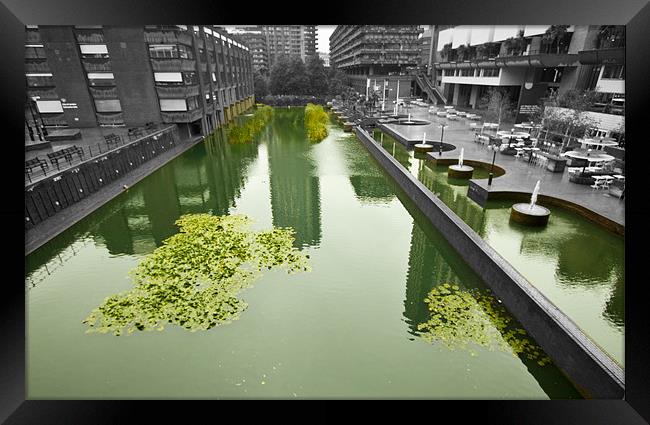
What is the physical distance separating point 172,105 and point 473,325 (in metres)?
30.5

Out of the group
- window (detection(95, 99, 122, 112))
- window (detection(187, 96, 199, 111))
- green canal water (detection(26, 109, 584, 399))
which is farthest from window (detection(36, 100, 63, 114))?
green canal water (detection(26, 109, 584, 399))

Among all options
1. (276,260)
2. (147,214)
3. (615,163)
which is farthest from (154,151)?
(615,163)

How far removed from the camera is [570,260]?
10.6m

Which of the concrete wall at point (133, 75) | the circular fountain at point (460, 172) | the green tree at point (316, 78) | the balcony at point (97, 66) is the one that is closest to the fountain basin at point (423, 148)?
the circular fountain at point (460, 172)

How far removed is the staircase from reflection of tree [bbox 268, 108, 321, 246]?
3911 centimetres

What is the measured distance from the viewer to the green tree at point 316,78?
68.2 m

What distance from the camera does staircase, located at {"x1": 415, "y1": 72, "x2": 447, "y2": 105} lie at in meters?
62.5

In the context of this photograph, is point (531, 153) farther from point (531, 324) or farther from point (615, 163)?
point (531, 324)

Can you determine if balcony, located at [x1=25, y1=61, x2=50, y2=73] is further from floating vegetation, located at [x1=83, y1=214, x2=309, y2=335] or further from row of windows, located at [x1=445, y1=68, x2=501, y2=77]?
row of windows, located at [x1=445, y1=68, x2=501, y2=77]

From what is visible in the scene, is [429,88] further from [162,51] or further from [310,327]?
[310,327]

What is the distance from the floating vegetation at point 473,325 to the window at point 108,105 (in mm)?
31356

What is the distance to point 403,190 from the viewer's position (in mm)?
18625

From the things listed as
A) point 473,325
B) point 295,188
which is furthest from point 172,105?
point 473,325

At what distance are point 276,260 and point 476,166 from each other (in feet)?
50.1
